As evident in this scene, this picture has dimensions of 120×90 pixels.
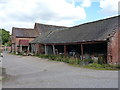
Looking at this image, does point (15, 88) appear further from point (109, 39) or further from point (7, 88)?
point (109, 39)

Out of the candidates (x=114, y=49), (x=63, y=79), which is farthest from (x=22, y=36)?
(x=63, y=79)

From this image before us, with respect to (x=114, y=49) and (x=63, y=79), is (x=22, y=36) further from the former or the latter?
(x=63, y=79)

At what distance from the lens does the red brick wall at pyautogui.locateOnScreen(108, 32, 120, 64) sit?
1684 cm

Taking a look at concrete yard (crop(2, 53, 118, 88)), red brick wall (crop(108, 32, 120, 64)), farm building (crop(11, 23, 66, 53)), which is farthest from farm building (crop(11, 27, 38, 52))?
concrete yard (crop(2, 53, 118, 88))

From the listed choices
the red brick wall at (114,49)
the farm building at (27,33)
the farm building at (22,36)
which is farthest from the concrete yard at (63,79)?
the farm building at (27,33)

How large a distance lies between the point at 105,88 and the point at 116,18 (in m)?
14.8

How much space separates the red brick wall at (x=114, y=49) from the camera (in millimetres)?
16844

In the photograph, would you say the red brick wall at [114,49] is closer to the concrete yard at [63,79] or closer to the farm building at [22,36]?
the concrete yard at [63,79]

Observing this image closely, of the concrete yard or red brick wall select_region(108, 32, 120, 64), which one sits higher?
red brick wall select_region(108, 32, 120, 64)

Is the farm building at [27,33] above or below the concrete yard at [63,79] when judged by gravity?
above

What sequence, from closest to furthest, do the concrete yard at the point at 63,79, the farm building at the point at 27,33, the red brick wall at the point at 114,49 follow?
the concrete yard at the point at 63,79, the red brick wall at the point at 114,49, the farm building at the point at 27,33

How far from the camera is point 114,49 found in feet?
56.2

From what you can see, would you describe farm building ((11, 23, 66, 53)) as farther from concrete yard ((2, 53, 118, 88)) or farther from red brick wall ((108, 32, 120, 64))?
concrete yard ((2, 53, 118, 88))

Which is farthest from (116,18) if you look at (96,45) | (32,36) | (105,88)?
(32,36)
